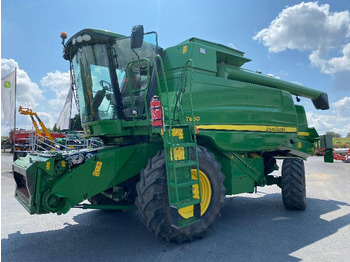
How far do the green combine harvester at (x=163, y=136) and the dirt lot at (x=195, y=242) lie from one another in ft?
1.10

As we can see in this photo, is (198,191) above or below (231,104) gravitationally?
below

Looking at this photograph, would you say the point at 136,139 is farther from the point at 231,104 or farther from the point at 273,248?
the point at 273,248

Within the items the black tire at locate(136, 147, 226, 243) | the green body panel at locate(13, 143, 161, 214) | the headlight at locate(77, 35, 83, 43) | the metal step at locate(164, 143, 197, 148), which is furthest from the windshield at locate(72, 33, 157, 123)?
the black tire at locate(136, 147, 226, 243)

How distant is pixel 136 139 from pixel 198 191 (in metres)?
1.29

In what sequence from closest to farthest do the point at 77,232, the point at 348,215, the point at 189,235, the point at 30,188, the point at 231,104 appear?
the point at 30,188, the point at 189,235, the point at 77,232, the point at 231,104, the point at 348,215

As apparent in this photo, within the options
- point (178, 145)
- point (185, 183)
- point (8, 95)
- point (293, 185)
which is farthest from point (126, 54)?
point (8, 95)

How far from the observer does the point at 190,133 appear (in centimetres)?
410

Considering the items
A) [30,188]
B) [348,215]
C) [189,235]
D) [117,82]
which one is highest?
[117,82]

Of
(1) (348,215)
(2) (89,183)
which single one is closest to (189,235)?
(2) (89,183)

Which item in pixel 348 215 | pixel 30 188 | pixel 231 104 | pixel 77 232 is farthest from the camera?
pixel 348 215

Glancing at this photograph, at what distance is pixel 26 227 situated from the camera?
468 cm

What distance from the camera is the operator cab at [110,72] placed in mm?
4504

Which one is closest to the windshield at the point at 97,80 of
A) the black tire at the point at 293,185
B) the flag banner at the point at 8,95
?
the black tire at the point at 293,185

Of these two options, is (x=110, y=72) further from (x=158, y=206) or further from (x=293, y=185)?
(x=293, y=185)
